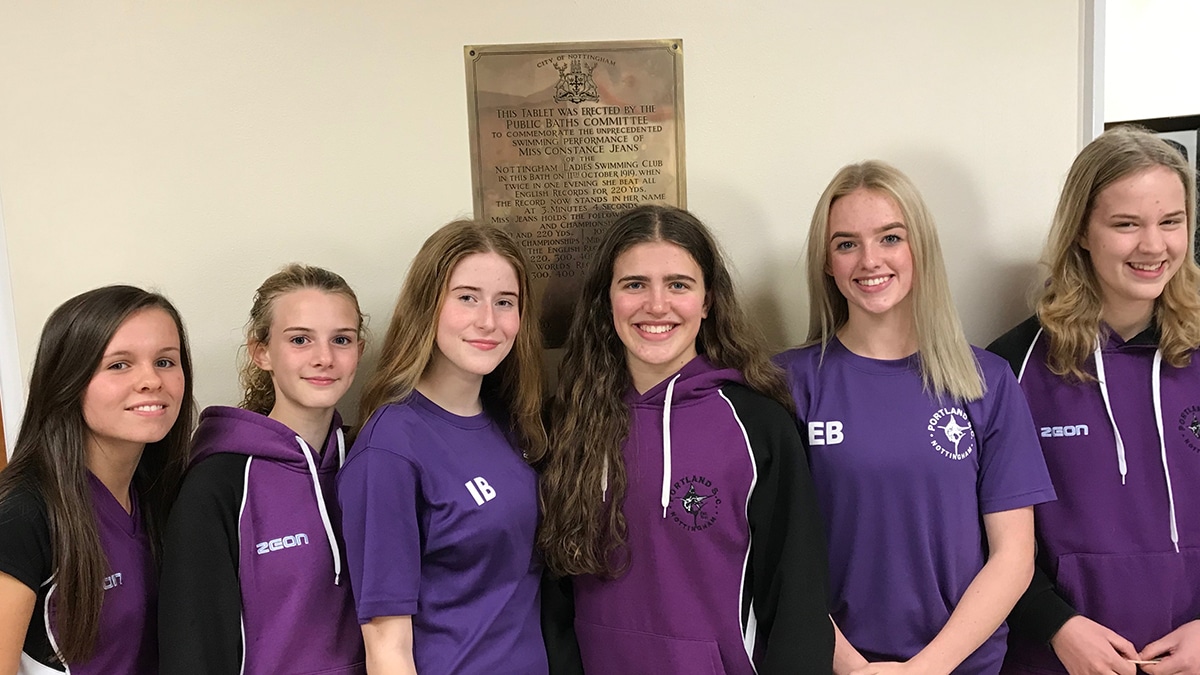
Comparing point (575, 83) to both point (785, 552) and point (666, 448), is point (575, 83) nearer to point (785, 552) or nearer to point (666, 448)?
point (666, 448)

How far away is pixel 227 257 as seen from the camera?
2391mm

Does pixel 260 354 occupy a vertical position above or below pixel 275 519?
above

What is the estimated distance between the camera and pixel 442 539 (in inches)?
70.8

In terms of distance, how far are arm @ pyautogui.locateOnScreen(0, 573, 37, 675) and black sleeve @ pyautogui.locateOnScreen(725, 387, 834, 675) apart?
156cm

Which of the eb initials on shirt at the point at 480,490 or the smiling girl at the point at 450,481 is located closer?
the smiling girl at the point at 450,481

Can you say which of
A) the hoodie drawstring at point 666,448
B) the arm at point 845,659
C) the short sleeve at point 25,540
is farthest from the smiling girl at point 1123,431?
the short sleeve at point 25,540

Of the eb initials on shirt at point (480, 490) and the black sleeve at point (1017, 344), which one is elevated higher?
the black sleeve at point (1017, 344)

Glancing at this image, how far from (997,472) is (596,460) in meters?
1.00

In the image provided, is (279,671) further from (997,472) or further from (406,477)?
(997,472)

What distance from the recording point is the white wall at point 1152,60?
391cm

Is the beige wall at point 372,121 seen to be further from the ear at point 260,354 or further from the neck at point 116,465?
the neck at point 116,465

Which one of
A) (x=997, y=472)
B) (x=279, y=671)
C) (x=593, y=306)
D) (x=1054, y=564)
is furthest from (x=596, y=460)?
(x=1054, y=564)

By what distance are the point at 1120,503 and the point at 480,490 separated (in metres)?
1.68

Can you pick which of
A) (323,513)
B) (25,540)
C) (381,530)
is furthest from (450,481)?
(25,540)
